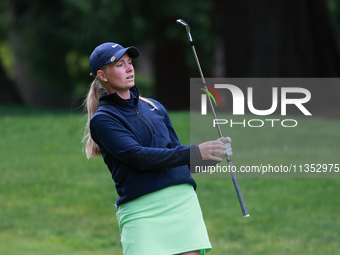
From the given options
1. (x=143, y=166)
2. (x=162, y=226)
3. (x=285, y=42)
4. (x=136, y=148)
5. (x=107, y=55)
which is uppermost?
(x=107, y=55)

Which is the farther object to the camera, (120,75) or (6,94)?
(6,94)

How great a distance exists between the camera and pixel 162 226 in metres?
3.21

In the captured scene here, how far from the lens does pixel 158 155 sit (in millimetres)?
3078

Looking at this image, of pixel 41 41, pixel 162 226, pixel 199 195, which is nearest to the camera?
pixel 162 226

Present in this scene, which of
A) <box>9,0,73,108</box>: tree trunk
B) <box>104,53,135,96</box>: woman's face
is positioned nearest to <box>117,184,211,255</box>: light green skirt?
<box>104,53,135,96</box>: woman's face

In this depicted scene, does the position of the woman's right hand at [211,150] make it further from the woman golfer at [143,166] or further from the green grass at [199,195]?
the green grass at [199,195]

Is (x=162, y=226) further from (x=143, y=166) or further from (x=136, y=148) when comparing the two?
(x=136, y=148)

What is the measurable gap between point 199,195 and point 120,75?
211 inches

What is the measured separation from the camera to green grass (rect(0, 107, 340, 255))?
22.4ft

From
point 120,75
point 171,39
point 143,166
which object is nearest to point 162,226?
point 143,166

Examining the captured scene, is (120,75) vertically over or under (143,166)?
over

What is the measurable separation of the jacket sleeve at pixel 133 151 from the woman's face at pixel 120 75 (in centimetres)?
26

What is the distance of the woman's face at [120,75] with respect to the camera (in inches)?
130

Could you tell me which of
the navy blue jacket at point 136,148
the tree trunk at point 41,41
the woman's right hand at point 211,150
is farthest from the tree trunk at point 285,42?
the woman's right hand at point 211,150
